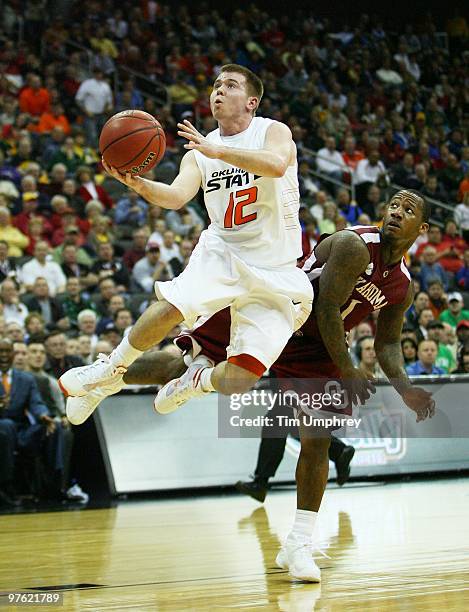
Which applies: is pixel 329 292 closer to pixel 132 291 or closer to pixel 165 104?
pixel 132 291

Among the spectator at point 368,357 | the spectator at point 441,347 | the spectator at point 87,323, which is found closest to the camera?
the spectator at point 368,357

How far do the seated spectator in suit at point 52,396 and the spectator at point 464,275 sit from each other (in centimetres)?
765

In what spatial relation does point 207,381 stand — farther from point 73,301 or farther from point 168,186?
point 73,301

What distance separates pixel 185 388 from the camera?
5.62 m

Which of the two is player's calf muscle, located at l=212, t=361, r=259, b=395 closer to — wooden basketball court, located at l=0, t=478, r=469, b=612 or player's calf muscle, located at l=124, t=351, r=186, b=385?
player's calf muscle, located at l=124, t=351, r=186, b=385

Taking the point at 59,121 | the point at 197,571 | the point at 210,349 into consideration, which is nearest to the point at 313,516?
the point at 197,571

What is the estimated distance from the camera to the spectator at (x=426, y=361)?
11633 millimetres

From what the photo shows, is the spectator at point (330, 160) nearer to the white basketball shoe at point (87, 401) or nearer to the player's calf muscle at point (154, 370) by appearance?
the player's calf muscle at point (154, 370)

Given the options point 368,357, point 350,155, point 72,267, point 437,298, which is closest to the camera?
point 368,357

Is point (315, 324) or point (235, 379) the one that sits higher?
→ point (315, 324)

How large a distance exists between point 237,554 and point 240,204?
7.06ft

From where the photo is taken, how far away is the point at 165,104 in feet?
58.7

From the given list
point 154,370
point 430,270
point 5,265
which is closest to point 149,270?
point 5,265

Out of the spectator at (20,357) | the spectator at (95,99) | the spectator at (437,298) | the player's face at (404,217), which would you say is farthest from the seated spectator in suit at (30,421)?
the spectator at (95,99)
